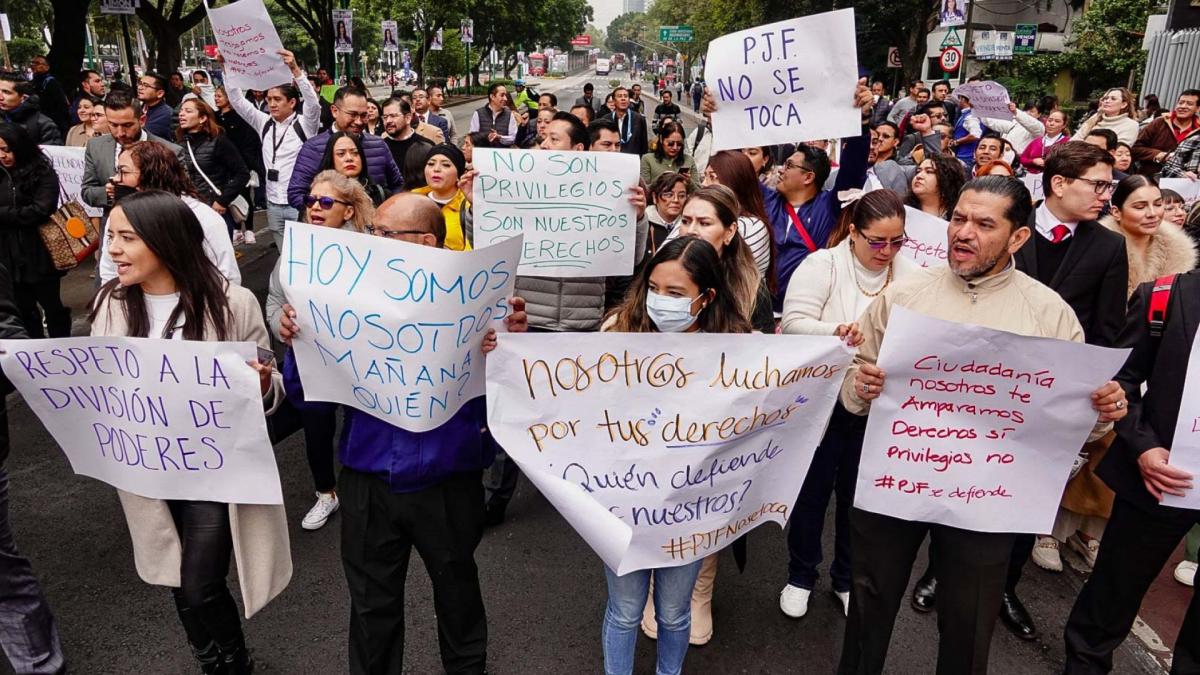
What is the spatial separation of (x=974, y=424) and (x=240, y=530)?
2.44m

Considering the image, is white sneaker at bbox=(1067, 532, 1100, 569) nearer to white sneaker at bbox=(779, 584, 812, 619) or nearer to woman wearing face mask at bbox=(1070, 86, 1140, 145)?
white sneaker at bbox=(779, 584, 812, 619)

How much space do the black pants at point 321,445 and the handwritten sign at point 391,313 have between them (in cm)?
161

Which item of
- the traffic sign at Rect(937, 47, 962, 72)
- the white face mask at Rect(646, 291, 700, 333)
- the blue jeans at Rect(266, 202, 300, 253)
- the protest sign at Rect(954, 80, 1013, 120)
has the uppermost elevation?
the traffic sign at Rect(937, 47, 962, 72)

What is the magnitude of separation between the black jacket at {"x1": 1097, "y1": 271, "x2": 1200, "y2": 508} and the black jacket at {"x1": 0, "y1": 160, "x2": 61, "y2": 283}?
18.8 ft

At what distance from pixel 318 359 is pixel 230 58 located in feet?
17.8

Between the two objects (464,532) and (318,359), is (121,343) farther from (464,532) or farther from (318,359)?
(464,532)

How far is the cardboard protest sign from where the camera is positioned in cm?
252

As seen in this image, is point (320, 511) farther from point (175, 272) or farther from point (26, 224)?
point (26, 224)

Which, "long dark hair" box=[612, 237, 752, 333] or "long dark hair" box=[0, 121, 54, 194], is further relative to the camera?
"long dark hair" box=[0, 121, 54, 194]

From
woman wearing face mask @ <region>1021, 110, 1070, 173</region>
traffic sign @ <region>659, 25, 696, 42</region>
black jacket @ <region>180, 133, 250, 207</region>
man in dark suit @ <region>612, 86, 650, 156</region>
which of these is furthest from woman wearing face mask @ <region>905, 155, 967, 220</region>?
traffic sign @ <region>659, 25, 696, 42</region>

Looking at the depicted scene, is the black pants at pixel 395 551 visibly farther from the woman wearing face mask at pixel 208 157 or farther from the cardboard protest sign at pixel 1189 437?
the woman wearing face mask at pixel 208 157

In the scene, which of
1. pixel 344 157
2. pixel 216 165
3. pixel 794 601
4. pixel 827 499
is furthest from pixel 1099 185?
pixel 216 165

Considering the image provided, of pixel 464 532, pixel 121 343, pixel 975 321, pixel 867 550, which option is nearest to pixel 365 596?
pixel 464 532

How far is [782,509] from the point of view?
277 cm
